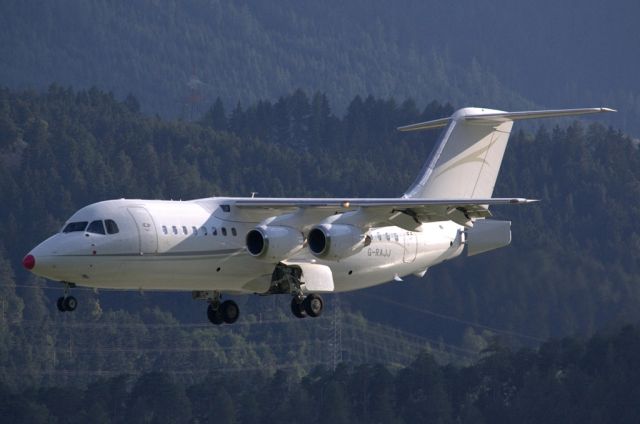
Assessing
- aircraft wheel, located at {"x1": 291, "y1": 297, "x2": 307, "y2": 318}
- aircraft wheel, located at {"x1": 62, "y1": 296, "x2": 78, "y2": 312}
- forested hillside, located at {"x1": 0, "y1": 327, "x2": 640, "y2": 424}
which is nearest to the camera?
aircraft wheel, located at {"x1": 62, "y1": 296, "x2": 78, "y2": 312}

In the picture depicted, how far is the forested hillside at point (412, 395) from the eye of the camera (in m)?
45.3

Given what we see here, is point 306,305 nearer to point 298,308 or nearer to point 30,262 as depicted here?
point 298,308

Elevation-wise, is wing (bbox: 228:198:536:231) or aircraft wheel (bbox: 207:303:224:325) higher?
wing (bbox: 228:198:536:231)

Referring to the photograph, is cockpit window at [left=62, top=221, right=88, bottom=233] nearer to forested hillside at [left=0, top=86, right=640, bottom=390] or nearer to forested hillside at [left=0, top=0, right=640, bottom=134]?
forested hillside at [left=0, top=86, right=640, bottom=390]

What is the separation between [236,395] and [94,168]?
115ft

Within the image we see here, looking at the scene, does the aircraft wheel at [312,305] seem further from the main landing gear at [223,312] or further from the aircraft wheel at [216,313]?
the aircraft wheel at [216,313]

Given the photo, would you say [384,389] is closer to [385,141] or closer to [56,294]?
[56,294]

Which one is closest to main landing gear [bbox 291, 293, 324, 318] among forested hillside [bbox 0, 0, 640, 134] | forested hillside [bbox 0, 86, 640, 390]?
forested hillside [bbox 0, 86, 640, 390]

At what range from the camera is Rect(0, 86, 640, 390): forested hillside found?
5075 centimetres

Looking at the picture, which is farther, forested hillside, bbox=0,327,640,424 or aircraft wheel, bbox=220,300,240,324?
forested hillside, bbox=0,327,640,424

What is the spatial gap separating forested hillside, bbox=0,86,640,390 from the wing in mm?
20446

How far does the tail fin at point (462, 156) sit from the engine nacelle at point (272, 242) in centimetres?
411

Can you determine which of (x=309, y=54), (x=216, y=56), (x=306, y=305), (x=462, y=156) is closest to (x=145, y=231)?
(x=306, y=305)

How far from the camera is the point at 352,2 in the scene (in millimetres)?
192750
